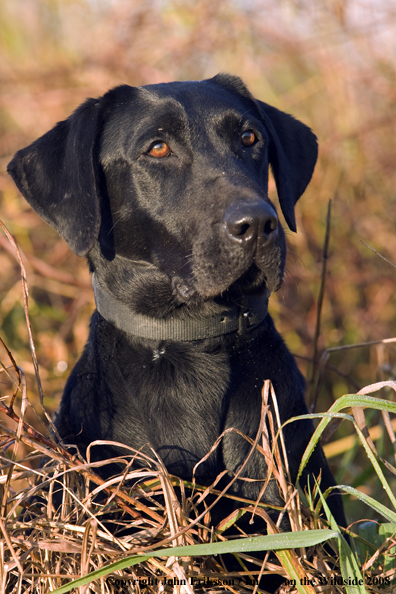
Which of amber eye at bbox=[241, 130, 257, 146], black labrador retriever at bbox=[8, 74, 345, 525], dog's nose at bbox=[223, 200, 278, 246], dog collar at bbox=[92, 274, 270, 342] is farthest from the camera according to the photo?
amber eye at bbox=[241, 130, 257, 146]

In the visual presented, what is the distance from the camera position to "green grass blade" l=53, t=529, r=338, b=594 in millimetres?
1592

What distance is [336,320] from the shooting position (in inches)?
225

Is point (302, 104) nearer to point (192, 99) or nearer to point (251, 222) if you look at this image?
point (192, 99)

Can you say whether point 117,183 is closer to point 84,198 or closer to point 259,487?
point 84,198

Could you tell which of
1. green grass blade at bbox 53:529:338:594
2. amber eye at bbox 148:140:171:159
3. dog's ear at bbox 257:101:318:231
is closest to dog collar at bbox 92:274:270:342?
dog's ear at bbox 257:101:318:231

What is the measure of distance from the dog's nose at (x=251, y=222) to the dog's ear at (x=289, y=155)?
604mm

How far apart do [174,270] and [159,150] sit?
1.72 ft

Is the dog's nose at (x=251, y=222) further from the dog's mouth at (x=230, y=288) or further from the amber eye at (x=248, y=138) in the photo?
the amber eye at (x=248, y=138)

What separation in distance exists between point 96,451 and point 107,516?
24 cm

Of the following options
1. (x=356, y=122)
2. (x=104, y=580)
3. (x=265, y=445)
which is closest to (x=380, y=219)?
(x=356, y=122)

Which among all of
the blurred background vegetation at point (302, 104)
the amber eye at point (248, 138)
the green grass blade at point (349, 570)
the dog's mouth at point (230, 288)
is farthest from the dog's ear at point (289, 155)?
the blurred background vegetation at point (302, 104)

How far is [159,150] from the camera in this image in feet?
8.09

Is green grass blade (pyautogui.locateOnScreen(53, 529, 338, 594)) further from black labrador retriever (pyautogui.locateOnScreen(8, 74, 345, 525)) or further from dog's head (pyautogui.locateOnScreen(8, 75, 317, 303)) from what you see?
dog's head (pyautogui.locateOnScreen(8, 75, 317, 303))

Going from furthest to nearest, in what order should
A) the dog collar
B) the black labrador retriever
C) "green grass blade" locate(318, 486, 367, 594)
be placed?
1. the dog collar
2. the black labrador retriever
3. "green grass blade" locate(318, 486, 367, 594)
